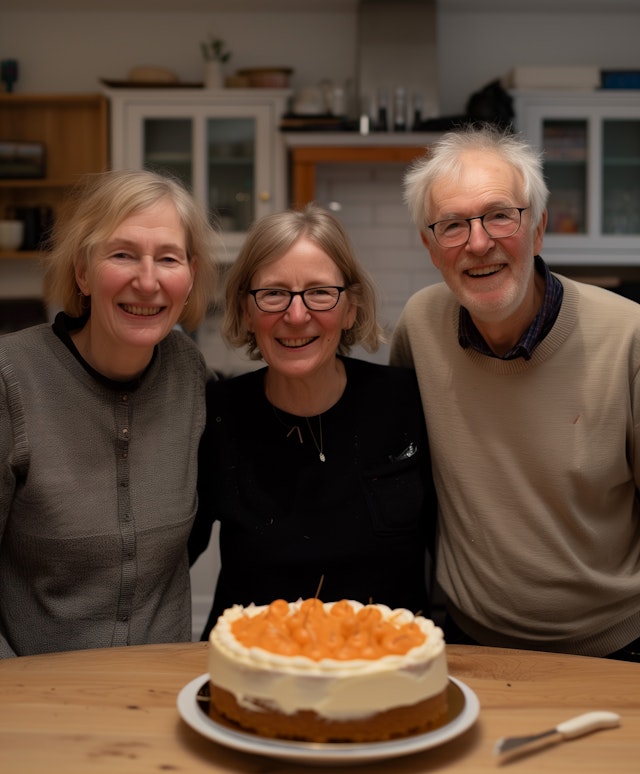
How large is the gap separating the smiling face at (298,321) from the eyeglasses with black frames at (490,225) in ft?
0.76

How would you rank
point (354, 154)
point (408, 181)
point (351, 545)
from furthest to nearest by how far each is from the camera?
point (354, 154) < point (408, 181) < point (351, 545)

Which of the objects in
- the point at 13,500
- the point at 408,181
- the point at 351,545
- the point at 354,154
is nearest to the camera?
the point at 13,500

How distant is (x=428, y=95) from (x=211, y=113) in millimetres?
1044

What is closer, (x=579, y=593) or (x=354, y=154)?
(x=579, y=593)

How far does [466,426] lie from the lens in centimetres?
183

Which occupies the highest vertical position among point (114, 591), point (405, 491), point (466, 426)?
point (466, 426)

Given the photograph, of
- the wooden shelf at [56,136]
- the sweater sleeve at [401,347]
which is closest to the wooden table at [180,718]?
the sweater sleeve at [401,347]

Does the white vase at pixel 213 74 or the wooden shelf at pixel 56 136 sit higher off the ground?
the white vase at pixel 213 74

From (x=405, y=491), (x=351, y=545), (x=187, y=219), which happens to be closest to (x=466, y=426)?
(x=405, y=491)

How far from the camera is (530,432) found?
1769mm

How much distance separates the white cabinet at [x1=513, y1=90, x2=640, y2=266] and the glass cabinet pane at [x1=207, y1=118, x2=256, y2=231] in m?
1.30

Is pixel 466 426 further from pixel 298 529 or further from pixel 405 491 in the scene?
pixel 298 529

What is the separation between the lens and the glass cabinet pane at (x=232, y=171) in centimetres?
463

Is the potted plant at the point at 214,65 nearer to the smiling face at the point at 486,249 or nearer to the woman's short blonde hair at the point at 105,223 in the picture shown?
the woman's short blonde hair at the point at 105,223
